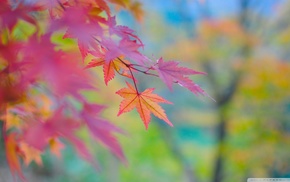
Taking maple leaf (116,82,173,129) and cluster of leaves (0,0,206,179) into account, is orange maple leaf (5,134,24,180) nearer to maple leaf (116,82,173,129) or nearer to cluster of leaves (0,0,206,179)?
cluster of leaves (0,0,206,179)

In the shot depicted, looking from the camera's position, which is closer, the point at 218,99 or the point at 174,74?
the point at 174,74

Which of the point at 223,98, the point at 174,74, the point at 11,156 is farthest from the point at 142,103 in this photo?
the point at 223,98

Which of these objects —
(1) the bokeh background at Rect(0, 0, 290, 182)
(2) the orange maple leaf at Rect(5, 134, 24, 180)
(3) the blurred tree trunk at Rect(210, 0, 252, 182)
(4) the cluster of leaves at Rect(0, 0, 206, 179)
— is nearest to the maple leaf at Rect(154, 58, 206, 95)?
(4) the cluster of leaves at Rect(0, 0, 206, 179)

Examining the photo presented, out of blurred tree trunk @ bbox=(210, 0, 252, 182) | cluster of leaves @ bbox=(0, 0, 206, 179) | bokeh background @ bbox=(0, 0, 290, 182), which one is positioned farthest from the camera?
blurred tree trunk @ bbox=(210, 0, 252, 182)

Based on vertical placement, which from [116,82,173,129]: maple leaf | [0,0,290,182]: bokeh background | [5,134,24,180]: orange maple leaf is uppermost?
[0,0,290,182]: bokeh background

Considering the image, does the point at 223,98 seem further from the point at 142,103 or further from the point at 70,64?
the point at 70,64

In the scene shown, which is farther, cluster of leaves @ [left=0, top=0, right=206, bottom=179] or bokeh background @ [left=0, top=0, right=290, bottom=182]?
bokeh background @ [left=0, top=0, right=290, bottom=182]

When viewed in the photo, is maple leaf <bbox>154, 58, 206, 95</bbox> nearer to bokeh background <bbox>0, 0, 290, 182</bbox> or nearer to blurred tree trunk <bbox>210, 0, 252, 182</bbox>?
bokeh background <bbox>0, 0, 290, 182</bbox>

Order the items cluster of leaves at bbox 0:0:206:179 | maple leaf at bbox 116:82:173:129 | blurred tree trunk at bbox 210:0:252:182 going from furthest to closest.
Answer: blurred tree trunk at bbox 210:0:252:182
maple leaf at bbox 116:82:173:129
cluster of leaves at bbox 0:0:206:179

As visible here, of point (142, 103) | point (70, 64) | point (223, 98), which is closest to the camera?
point (70, 64)

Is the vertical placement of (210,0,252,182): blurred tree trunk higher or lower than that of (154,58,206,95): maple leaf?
higher
